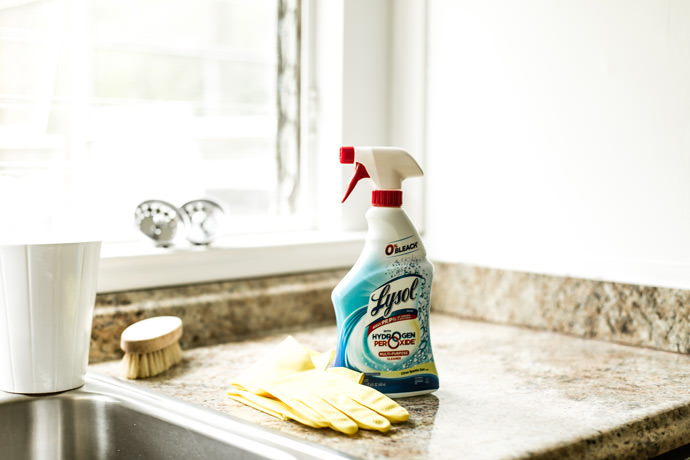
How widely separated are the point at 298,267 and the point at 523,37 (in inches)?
24.4

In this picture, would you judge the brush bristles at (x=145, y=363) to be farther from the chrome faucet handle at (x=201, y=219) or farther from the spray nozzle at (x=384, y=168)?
the spray nozzle at (x=384, y=168)

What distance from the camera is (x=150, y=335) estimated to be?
42.4 inches

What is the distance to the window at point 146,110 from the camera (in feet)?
3.98

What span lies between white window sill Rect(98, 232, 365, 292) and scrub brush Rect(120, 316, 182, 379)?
12cm

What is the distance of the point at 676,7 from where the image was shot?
3.90 feet

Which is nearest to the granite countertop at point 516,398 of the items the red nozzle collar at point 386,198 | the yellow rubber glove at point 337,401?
the yellow rubber glove at point 337,401

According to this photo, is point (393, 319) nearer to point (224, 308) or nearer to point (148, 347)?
point (148, 347)

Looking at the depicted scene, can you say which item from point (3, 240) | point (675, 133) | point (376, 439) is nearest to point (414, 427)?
point (376, 439)

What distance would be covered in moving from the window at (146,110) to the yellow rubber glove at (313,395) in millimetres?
502

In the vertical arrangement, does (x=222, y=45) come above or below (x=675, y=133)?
above

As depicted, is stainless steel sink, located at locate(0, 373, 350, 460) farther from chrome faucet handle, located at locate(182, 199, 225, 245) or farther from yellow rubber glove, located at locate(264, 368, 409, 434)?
chrome faucet handle, located at locate(182, 199, 225, 245)

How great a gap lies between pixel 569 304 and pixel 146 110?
0.86m

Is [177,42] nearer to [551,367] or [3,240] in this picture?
[3,240]

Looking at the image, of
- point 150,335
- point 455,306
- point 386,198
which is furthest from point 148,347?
point 455,306
